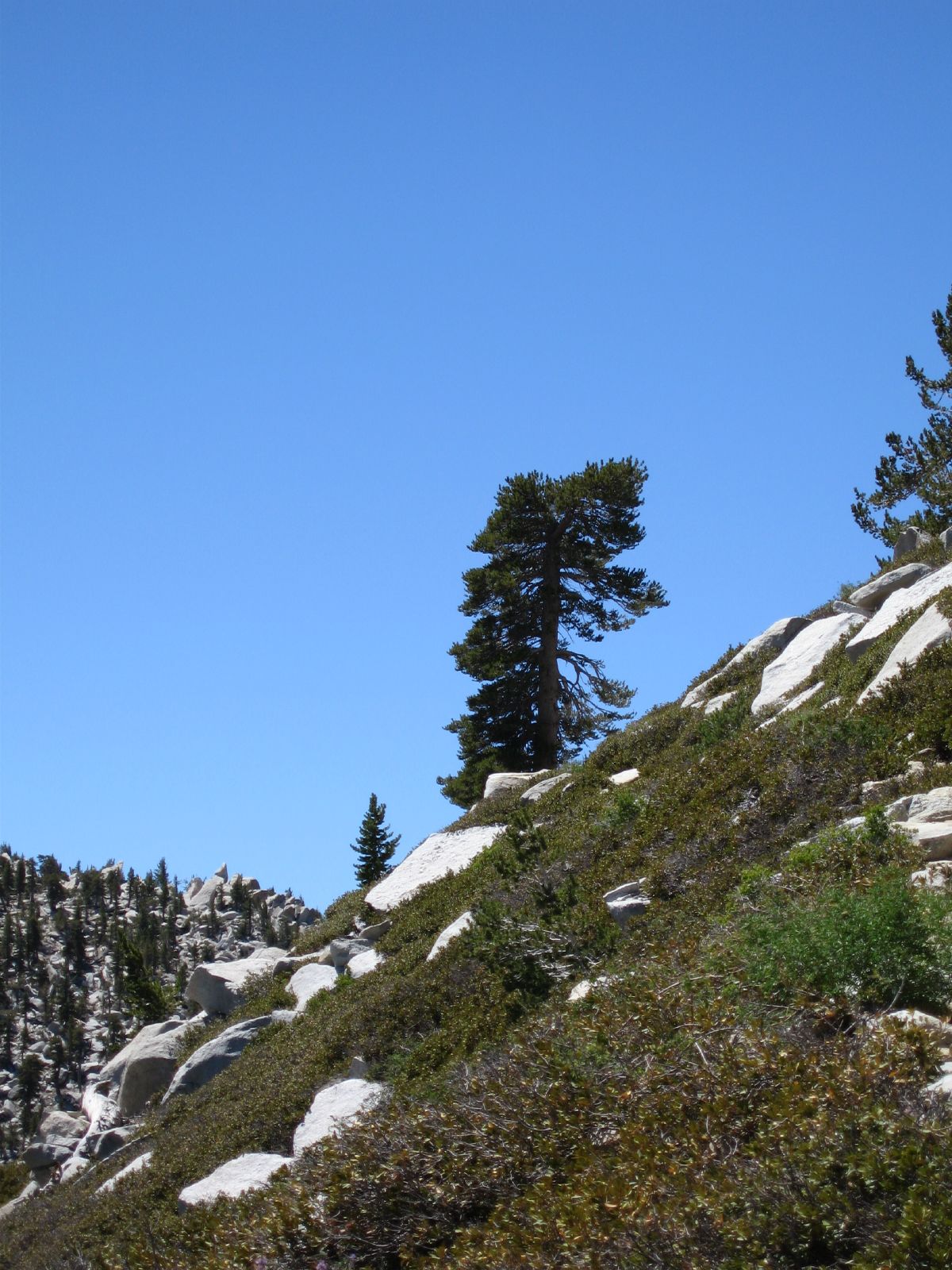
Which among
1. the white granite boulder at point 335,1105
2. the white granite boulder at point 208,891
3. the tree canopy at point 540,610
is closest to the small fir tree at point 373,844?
the tree canopy at point 540,610

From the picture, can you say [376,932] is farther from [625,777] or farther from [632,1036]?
[632,1036]

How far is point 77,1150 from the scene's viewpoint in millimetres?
18672

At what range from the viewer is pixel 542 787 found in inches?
762

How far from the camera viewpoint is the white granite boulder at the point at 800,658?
15469mm

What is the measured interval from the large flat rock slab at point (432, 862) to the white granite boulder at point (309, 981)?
4.73ft

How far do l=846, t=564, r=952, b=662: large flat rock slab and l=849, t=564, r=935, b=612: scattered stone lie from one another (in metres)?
1.01

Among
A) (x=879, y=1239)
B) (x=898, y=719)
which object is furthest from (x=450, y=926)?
(x=879, y=1239)

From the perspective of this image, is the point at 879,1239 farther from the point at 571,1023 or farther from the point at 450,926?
the point at 450,926

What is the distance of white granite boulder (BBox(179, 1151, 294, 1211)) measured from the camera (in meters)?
9.30

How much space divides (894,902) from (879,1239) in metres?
2.55

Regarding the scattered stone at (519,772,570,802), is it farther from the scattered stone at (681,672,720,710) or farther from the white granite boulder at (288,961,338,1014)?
the white granite boulder at (288,961,338,1014)

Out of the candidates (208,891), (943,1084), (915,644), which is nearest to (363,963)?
(915,644)

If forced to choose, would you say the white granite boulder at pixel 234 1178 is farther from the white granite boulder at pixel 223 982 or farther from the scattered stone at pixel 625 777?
the white granite boulder at pixel 223 982

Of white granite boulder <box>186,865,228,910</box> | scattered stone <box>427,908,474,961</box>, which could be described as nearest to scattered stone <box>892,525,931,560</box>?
scattered stone <box>427,908,474,961</box>
